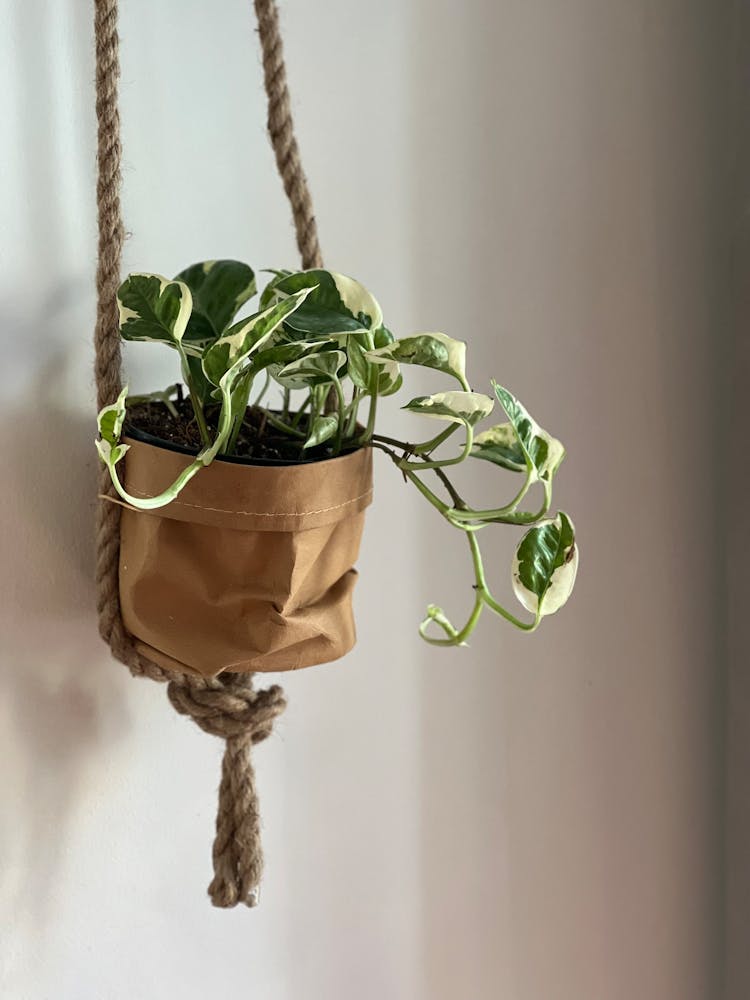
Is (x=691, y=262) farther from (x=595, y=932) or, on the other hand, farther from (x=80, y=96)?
(x=595, y=932)

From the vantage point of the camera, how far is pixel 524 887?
973 millimetres

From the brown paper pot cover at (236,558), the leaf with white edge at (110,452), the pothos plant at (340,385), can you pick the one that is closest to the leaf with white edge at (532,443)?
the pothos plant at (340,385)

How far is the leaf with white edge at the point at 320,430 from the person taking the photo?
23.2 inches

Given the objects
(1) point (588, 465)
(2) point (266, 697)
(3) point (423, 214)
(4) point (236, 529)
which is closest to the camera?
(4) point (236, 529)

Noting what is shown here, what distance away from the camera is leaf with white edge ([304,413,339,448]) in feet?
1.93

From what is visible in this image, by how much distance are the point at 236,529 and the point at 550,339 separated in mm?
450

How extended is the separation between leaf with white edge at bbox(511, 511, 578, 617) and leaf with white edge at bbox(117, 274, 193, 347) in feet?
0.84

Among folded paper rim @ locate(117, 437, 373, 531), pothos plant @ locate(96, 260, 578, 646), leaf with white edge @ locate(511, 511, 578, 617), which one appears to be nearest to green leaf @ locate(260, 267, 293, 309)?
pothos plant @ locate(96, 260, 578, 646)

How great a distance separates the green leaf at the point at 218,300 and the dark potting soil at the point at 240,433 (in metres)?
0.05

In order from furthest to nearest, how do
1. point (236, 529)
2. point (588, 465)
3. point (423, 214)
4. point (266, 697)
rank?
point (588, 465) → point (423, 214) → point (266, 697) → point (236, 529)

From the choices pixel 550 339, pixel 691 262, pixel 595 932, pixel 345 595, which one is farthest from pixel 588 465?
pixel 595 932

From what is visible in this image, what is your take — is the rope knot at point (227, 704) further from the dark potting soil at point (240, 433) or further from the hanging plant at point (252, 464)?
the dark potting soil at point (240, 433)

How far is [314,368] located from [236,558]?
129mm

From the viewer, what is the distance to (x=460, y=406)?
1.85 ft
